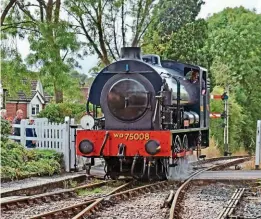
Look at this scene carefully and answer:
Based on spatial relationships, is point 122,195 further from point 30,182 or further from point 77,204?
point 30,182

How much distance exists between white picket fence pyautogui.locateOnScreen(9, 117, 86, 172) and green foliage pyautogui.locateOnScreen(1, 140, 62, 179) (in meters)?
0.29

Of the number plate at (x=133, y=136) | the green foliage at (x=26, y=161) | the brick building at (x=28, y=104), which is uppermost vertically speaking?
the brick building at (x=28, y=104)

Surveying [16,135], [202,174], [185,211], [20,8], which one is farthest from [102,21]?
[185,211]

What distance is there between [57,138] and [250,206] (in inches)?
285

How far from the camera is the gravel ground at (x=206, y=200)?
341 inches

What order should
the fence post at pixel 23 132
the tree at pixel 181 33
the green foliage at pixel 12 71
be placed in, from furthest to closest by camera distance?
the tree at pixel 181 33
the green foliage at pixel 12 71
the fence post at pixel 23 132

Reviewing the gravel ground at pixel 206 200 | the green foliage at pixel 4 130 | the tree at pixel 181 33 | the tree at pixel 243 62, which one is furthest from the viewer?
the tree at pixel 243 62

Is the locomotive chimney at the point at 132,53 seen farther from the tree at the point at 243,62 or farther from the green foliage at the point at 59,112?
the tree at the point at 243,62

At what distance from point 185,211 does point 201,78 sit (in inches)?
290

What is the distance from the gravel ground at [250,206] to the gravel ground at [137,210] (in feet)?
3.81

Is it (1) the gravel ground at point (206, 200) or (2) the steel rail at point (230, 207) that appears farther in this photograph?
(1) the gravel ground at point (206, 200)

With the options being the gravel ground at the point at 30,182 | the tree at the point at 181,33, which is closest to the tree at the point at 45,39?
the gravel ground at the point at 30,182

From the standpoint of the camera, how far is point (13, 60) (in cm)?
1845

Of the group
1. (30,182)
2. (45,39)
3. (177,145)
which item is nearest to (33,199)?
(30,182)
